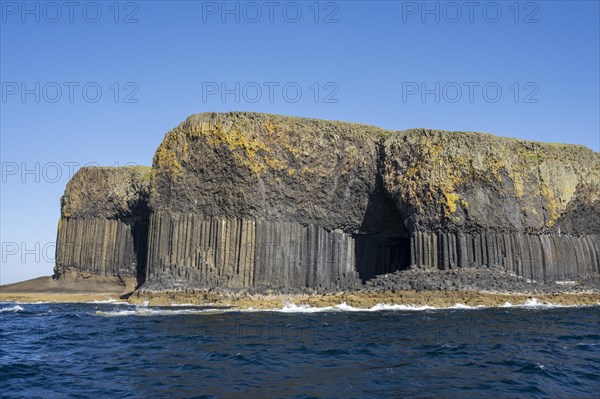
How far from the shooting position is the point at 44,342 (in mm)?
18438

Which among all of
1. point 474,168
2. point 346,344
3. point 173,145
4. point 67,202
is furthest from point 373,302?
point 67,202

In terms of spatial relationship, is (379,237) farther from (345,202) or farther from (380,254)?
(345,202)

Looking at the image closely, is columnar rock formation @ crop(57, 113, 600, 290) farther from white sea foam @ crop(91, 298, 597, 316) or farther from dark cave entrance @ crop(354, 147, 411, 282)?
white sea foam @ crop(91, 298, 597, 316)

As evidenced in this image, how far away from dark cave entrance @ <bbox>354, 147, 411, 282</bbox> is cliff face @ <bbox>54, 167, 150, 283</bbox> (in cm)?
1790

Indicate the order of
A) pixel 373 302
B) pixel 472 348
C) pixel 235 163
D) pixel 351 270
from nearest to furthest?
pixel 472 348 < pixel 373 302 < pixel 235 163 < pixel 351 270

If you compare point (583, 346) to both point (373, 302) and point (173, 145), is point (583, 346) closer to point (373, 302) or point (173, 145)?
point (373, 302)

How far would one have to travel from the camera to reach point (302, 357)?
15.6 meters

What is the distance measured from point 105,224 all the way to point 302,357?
1418 inches

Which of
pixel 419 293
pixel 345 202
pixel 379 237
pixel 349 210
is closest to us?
pixel 419 293

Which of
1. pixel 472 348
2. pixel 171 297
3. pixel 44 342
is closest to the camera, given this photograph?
pixel 472 348

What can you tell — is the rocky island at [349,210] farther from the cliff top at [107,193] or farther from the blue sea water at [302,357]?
the blue sea water at [302,357]

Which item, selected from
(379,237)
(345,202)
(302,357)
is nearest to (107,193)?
(345,202)

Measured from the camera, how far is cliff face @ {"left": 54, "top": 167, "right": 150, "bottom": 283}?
4659 cm

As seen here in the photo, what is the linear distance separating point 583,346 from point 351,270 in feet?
80.1
